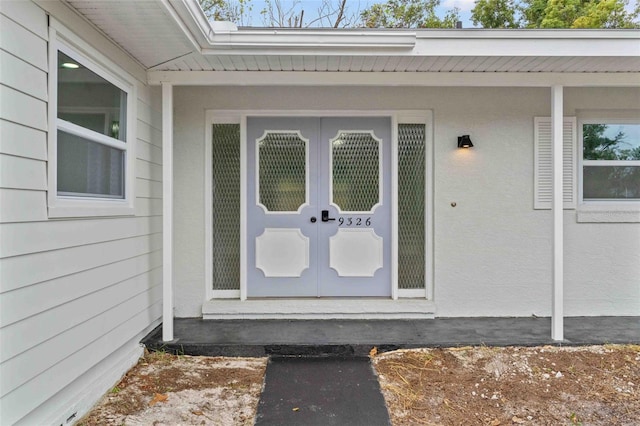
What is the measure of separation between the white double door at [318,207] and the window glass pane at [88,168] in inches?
51.9

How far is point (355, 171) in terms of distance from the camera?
12.7 ft

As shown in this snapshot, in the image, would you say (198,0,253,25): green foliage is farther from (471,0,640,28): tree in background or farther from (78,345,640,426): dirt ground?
(78,345,640,426): dirt ground

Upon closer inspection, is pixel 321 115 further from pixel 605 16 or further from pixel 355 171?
pixel 605 16

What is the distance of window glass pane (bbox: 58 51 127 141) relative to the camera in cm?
224

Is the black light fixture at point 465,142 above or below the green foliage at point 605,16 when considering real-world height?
below

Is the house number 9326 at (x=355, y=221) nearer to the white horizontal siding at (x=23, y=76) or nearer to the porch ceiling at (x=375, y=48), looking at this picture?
the porch ceiling at (x=375, y=48)

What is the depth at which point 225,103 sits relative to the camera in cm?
377

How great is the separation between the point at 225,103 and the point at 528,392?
3518 millimetres

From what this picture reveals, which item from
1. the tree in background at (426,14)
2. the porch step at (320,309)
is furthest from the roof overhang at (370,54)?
the tree in background at (426,14)

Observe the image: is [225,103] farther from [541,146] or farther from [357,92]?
[541,146]

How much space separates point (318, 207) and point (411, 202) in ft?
3.14

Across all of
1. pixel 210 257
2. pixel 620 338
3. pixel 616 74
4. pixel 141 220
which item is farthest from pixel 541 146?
pixel 141 220

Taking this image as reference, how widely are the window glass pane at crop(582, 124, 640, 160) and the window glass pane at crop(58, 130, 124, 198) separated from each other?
434 cm

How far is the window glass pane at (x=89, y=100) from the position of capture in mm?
2240
